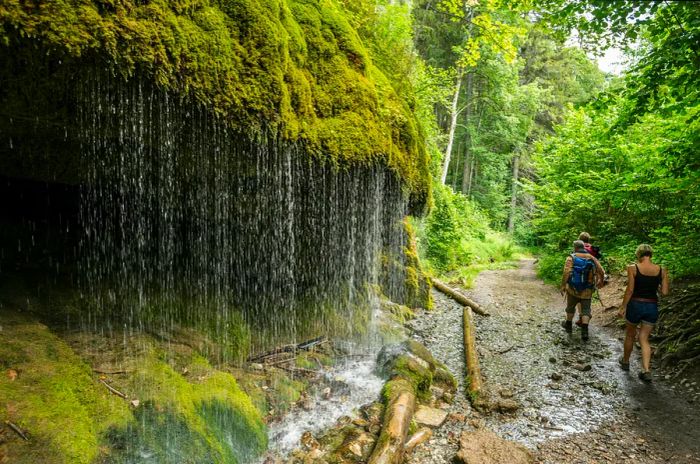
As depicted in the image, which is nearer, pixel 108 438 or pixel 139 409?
pixel 108 438

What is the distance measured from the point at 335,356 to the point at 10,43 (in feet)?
20.3

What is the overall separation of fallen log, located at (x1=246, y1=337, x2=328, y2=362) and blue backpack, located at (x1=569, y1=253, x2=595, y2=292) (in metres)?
5.71

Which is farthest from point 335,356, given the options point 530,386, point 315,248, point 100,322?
point 100,322

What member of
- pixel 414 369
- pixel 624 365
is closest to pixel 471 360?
pixel 414 369

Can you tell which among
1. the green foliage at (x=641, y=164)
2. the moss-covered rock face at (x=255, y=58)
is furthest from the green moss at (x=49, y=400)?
the green foliage at (x=641, y=164)

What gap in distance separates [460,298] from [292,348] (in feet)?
23.5

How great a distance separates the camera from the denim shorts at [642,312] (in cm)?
609

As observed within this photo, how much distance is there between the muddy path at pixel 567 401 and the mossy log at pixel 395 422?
30 cm

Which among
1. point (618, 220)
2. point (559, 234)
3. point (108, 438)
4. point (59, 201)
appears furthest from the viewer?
point (559, 234)

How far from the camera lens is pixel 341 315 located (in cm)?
824

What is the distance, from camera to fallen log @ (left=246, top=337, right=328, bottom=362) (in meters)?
6.30

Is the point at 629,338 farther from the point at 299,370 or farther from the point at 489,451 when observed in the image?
the point at 299,370

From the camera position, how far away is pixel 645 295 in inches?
240

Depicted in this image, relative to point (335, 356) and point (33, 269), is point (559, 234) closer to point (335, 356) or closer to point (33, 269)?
point (335, 356)
